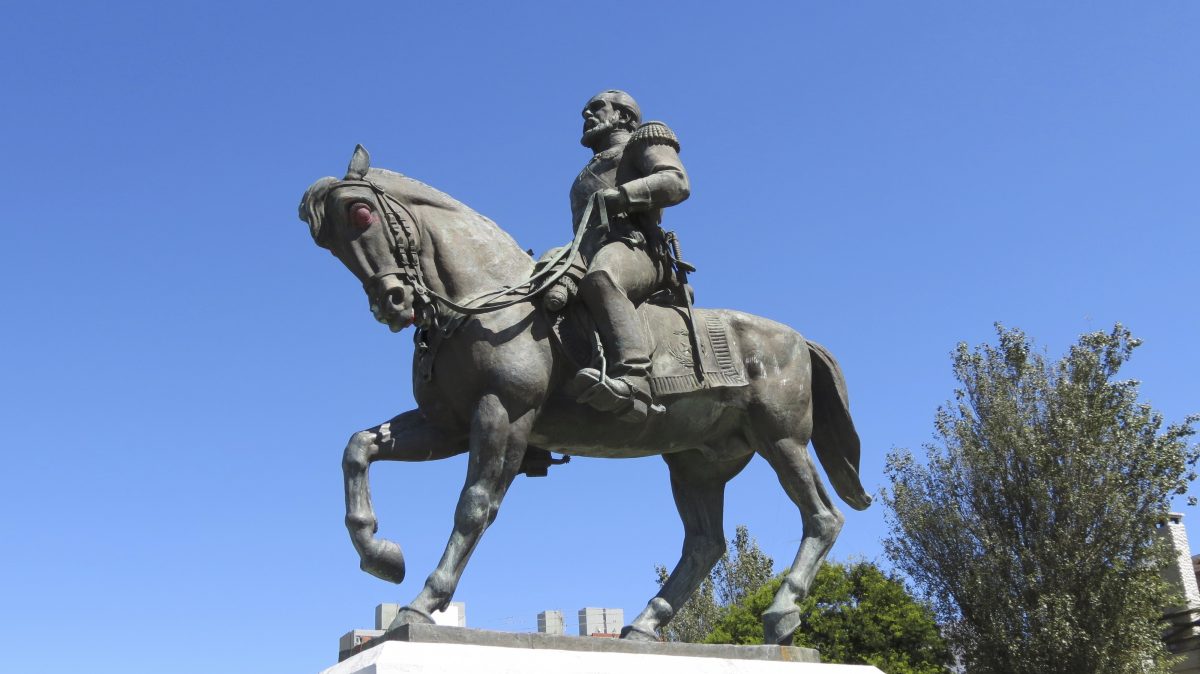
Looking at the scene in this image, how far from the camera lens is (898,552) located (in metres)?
26.1

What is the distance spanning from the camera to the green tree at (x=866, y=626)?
24719mm

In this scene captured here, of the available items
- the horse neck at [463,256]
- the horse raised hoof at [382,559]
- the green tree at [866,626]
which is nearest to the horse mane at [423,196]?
the horse neck at [463,256]

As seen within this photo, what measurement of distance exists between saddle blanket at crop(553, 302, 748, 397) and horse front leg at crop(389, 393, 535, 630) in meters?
0.60

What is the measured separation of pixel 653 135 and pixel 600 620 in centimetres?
3884

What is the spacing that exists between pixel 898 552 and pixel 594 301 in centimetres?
2017

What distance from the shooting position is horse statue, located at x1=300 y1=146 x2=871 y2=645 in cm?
708

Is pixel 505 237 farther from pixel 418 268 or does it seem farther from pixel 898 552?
pixel 898 552

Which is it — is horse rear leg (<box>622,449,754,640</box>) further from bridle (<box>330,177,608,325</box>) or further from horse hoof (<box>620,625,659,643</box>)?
bridle (<box>330,177,608,325</box>)

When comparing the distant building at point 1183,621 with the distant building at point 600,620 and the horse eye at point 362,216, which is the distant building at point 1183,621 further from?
the horse eye at point 362,216

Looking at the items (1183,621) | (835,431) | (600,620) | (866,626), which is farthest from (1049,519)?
(600,620)

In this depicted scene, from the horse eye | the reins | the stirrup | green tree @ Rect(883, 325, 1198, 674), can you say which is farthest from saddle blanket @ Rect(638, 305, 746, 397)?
green tree @ Rect(883, 325, 1198, 674)

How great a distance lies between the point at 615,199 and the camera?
25.9 feet

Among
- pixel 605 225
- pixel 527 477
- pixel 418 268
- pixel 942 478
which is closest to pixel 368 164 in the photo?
pixel 418 268

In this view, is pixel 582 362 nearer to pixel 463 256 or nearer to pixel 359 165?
pixel 463 256
